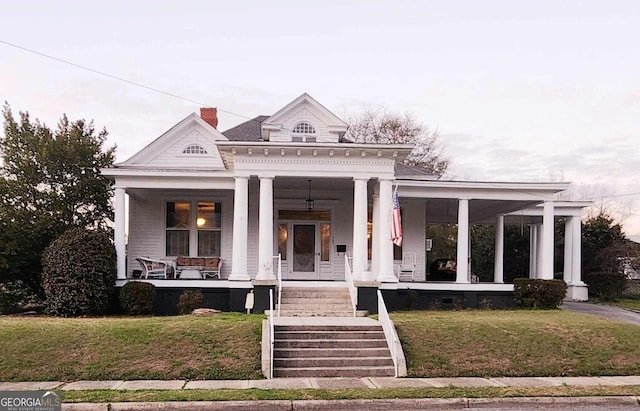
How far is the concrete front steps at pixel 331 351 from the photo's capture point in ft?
37.8

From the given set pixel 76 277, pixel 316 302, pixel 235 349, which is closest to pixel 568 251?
pixel 316 302

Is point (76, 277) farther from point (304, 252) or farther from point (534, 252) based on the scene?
point (534, 252)

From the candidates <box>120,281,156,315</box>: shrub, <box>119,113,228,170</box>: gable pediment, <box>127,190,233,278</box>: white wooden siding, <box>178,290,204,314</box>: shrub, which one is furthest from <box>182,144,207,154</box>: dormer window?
<box>178,290,204,314</box>: shrub

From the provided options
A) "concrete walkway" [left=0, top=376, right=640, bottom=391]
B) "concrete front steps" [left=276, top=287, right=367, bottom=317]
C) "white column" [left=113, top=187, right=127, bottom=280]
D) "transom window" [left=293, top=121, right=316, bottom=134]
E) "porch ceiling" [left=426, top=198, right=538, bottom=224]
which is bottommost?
"concrete walkway" [left=0, top=376, right=640, bottom=391]

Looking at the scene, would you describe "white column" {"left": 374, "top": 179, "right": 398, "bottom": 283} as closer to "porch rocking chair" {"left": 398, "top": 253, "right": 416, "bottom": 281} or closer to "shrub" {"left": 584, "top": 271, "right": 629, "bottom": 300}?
"porch rocking chair" {"left": 398, "top": 253, "right": 416, "bottom": 281}

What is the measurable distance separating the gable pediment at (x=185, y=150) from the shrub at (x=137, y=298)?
18.1 feet

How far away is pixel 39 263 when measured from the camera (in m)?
19.4

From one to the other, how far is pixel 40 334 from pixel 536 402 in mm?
9614

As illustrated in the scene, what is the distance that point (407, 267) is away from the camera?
2166 cm

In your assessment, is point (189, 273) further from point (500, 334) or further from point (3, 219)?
point (500, 334)

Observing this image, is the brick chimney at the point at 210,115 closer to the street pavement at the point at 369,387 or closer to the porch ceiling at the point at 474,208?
the porch ceiling at the point at 474,208

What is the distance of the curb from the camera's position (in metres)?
8.96

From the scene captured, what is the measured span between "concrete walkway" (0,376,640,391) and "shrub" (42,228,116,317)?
6.72 metres

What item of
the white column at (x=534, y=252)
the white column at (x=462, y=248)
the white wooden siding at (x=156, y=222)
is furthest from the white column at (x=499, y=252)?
the white wooden siding at (x=156, y=222)
